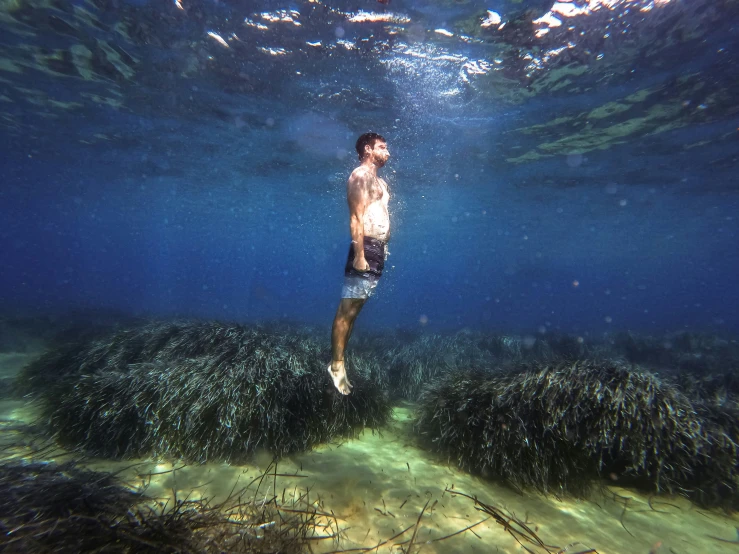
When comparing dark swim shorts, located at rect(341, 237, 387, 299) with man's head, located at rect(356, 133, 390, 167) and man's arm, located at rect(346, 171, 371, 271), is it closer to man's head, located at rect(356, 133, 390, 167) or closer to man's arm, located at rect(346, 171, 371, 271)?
man's arm, located at rect(346, 171, 371, 271)

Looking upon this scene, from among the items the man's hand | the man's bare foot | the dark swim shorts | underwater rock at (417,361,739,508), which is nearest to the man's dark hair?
the dark swim shorts

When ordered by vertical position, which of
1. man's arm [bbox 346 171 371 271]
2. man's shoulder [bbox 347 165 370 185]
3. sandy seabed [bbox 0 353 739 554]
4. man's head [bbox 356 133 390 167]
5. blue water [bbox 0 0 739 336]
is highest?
blue water [bbox 0 0 739 336]

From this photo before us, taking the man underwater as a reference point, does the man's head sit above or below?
above

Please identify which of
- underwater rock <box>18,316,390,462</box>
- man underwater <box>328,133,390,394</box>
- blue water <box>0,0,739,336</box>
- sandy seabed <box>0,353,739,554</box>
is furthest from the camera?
blue water <box>0,0,739,336</box>

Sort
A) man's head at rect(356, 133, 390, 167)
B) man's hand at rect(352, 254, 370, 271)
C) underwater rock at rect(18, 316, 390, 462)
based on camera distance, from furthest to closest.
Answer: man's head at rect(356, 133, 390, 167)
man's hand at rect(352, 254, 370, 271)
underwater rock at rect(18, 316, 390, 462)

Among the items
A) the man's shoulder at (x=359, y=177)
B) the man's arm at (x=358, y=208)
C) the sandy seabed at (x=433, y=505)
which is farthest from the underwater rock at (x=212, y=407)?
the man's shoulder at (x=359, y=177)

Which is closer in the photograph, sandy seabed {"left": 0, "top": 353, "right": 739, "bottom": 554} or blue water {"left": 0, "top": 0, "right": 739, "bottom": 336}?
sandy seabed {"left": 0, "top": 353, "right": 739, "bottom": 554}

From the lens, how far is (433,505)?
317 cm

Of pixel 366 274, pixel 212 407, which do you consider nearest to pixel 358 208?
pixel 366 274

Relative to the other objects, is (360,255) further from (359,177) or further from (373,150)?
(373,150)

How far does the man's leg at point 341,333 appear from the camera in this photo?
449 centimetres

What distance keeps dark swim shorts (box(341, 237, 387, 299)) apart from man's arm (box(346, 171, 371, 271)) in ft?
0.38

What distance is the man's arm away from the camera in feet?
14.1

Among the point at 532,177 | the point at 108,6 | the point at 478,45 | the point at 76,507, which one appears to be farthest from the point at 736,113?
the point at 108,6
